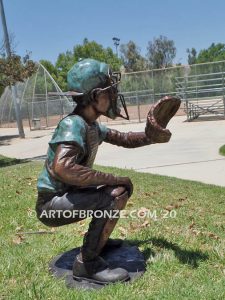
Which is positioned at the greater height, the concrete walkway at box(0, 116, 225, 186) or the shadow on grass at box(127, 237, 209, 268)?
the shadow on grass at box(127, 237, 209, 268)

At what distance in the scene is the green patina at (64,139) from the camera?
8.77ft

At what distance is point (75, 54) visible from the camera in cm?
6450

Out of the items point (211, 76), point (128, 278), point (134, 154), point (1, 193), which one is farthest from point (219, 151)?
point (211, 76)

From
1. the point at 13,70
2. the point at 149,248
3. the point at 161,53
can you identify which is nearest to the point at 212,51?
the point at 161,53

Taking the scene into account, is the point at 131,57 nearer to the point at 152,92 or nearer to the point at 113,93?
the point at 152,92

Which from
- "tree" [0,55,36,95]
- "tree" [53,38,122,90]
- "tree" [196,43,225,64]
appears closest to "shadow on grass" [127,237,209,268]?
"tree" [0,55,36,95]

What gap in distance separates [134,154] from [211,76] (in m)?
14.1

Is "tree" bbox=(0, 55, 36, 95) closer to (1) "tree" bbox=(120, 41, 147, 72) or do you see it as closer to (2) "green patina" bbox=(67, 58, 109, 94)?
(2) "green patina" bbox=(67, 58, 109, 94)

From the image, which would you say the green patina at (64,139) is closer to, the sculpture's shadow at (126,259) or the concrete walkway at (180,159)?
the sculpture's shadow at (126,259)

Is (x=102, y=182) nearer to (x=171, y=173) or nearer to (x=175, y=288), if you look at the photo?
(x=175, y=288)

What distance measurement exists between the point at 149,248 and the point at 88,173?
3.93 ft

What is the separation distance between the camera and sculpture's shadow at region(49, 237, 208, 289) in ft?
9.84

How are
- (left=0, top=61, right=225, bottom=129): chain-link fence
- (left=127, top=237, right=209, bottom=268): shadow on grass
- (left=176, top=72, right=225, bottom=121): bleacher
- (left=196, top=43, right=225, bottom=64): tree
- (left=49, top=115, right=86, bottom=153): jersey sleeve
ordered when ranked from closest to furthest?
(left=49, top=115, right=86, bottom=153): jersey sleeve → (left=127, top=237, right=209, bottom=268): shadow on grass → (left=176, top=72, right=225, bottom=121): bleacher → (left=0, top=61, right=225, bottom=129): chain-link fence → (left=196, top=43, right=225, bottom=64): tree

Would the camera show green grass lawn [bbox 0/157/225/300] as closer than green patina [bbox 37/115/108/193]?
No
